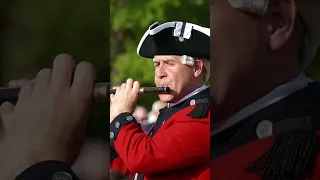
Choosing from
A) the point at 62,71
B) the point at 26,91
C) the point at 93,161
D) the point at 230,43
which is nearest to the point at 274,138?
the point at 230,43

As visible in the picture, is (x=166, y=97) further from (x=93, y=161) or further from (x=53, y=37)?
(x=53, y=37)

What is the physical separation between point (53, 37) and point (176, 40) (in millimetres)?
518

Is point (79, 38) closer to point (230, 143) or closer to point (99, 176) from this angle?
point (99, 176)

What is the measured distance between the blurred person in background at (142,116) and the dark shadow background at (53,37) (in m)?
0.17

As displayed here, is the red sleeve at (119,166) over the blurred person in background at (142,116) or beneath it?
beneath

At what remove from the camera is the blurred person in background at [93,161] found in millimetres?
2521

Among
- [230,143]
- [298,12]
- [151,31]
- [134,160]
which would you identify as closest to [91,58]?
[151,31]

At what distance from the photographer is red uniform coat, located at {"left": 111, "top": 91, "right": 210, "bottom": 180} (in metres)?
2.42

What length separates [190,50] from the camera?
2.54 metres

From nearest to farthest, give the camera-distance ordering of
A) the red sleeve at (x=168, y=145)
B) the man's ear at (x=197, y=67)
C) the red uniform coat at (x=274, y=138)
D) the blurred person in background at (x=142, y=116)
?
the red uniform coat at (x=274, y=138), the red sleeve at (x=168, y=145), the man's ear at (x=197, y=67), the blurred person in background at (x=142, y=116)

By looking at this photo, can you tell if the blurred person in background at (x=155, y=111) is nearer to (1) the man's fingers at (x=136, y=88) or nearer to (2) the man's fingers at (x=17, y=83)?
(1) the man's fingers at (x=136, y=88)

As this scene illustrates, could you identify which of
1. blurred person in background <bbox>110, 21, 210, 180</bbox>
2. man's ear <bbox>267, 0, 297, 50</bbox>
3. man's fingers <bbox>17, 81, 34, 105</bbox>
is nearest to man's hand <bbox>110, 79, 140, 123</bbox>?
blurred person in background <bbox>110, 21, 210, 180</bbox>

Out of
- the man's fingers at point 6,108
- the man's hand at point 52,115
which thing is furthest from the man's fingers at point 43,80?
the man's fingers at point 6,108

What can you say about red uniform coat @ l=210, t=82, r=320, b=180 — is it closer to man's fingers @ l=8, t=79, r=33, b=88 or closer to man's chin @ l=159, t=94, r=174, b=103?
man's chin @ l=159, t=94, r=174, b=103
